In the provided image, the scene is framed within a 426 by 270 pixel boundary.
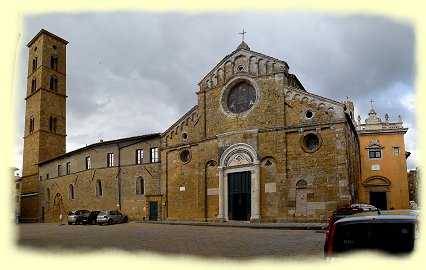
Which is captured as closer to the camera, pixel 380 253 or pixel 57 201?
pixel 380 253

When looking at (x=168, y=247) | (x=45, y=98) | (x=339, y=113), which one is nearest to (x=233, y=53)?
(x=339, y=113)

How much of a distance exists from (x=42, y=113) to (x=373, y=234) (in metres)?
51.8

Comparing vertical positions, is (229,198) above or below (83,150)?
below

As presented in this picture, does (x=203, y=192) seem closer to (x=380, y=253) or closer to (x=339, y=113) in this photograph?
(x=339, y=113)

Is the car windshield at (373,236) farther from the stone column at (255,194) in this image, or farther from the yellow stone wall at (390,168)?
the yellow stone wall at (390,168)

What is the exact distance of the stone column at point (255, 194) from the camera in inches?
1073

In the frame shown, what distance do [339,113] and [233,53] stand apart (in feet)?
30.9

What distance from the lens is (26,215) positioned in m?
52.4

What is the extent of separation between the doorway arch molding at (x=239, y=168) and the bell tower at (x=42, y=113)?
1196 inches

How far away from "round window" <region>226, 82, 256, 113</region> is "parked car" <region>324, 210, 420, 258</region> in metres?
24.0

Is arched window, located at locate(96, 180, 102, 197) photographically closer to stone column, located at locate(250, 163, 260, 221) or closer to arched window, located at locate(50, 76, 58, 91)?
stone column, located at locate(250, 163, 260, 221)

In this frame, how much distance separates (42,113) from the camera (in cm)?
5100

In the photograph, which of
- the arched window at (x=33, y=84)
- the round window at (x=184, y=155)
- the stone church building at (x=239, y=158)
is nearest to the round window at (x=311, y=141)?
the stone church building at (x=239, y=158)

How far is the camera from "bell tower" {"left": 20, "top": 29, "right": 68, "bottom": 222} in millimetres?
50969
